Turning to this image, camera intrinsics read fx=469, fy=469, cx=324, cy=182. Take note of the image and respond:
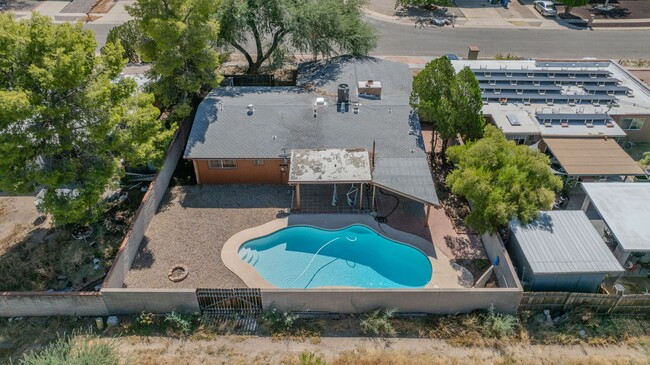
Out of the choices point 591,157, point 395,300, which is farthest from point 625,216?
point 395,300

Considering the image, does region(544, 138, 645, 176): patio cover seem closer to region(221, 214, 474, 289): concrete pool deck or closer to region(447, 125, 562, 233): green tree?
region(447, 125, 562, 233): green tree

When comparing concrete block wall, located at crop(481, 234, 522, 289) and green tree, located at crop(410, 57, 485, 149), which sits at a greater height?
green tree, located at crop(410, 57, 485, 149)

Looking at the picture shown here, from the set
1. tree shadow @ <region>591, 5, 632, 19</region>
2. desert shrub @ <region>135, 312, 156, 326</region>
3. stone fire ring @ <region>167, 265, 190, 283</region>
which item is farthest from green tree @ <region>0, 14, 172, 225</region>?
tree shadow @ <region>591, 5, 632, 19</region>

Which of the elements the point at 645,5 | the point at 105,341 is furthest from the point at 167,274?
the point at 645,5

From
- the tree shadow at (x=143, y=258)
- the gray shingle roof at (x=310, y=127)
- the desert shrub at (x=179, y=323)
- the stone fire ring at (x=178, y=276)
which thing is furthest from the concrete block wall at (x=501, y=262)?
the tree shadow at (x=143, y=258)

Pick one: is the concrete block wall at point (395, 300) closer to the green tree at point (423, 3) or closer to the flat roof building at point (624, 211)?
the flat roof building at point (624, 211)

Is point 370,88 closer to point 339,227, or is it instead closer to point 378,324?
point 339,227
